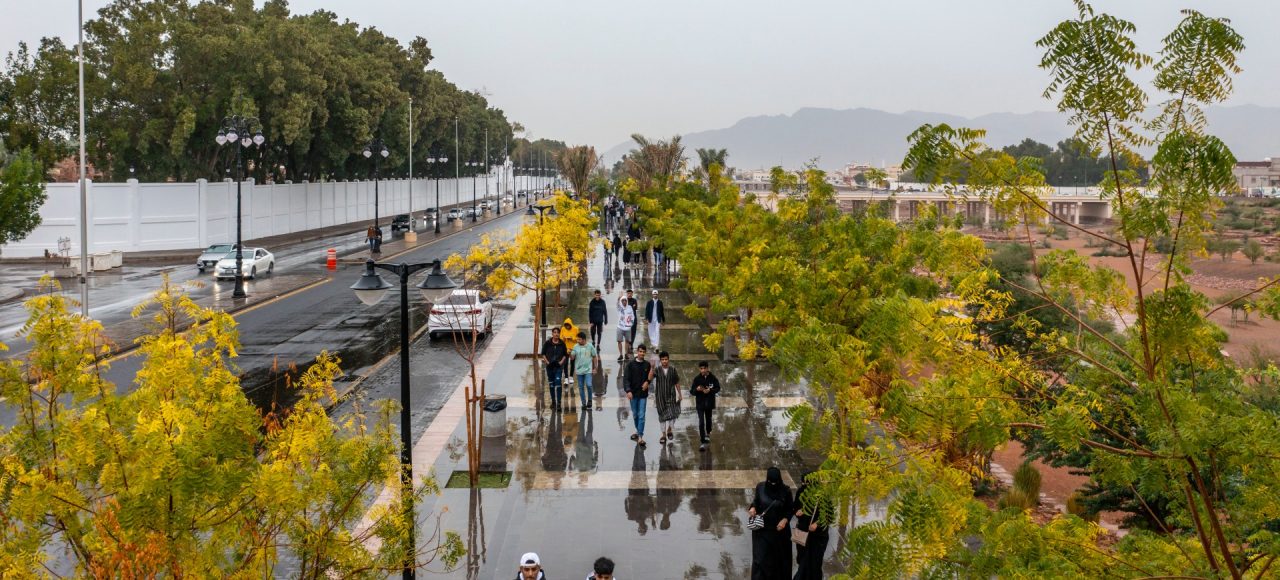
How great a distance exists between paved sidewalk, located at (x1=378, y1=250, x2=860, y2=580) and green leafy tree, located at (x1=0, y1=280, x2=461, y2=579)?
166 centimetres

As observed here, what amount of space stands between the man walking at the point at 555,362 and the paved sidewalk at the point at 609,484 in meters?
0.30

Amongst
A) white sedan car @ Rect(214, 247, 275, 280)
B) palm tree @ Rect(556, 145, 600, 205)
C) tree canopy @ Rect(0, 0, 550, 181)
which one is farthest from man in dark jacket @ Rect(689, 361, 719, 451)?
palm tree @ Rect(556, 145, 600, 205)

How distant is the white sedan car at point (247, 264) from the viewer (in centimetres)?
3981

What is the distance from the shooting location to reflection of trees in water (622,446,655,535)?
39.5 feet

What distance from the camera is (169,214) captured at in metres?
52.2

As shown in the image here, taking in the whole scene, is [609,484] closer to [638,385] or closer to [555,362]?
[638,385]

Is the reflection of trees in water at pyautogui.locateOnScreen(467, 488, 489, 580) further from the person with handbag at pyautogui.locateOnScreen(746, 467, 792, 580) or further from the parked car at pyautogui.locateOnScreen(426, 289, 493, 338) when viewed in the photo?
the parked car at pyautogui.locateOnScreen(426, 289, 493, 338)

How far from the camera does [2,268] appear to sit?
144ft

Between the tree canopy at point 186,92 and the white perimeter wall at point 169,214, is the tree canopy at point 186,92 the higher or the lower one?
the higher one

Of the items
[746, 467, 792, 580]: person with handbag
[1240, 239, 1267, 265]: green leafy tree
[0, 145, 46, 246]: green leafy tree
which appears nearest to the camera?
[746, 467, 792, 580]: person with handbag

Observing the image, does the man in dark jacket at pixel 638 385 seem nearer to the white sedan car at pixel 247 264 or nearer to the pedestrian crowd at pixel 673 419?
the pedestrian crowd at pixel 673 419

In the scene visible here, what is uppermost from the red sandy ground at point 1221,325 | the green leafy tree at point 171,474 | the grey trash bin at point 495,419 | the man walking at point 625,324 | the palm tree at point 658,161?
the palm tree at point 658,161

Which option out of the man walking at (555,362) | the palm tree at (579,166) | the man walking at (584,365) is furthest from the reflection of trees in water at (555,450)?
the palm tree at (579,166)

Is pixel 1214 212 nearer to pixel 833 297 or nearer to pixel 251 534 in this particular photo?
pixel 251 534
